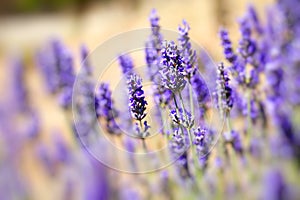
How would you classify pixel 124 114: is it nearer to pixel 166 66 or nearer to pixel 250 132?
pixel 166 66

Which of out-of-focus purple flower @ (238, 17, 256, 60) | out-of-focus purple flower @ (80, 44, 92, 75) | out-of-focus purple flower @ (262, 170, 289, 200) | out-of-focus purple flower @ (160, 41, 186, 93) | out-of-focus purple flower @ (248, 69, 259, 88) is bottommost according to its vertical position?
out-of-focus purple flower @ (262, 170, 289, 200)

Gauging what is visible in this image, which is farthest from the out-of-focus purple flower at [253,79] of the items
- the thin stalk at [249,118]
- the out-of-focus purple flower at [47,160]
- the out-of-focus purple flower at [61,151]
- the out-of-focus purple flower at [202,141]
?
the out-of-focus purple flower at [47,160]

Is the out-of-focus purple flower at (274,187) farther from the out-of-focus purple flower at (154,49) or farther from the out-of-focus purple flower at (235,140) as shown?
the out-of-focus purple flower at (154,49)

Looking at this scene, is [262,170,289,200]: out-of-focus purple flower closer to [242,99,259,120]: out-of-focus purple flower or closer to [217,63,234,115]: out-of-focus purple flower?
[242,99,259,120]: out-of-focus purple flower

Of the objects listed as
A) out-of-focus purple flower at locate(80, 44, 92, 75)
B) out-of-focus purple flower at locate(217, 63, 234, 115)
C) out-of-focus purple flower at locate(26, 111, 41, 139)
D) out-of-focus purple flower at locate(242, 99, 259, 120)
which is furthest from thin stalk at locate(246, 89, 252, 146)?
out-of-focus purple flower at locate(26, 111, 41, 139)

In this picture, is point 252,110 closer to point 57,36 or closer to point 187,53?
point 187,53

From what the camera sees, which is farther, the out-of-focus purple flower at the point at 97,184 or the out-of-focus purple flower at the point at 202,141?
the out-of-focus purple flower at the point at 97,184

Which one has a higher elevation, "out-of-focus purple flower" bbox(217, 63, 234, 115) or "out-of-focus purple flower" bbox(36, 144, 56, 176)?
"out-of-focus purple flower" bbox(36, 144, 56, 176)
